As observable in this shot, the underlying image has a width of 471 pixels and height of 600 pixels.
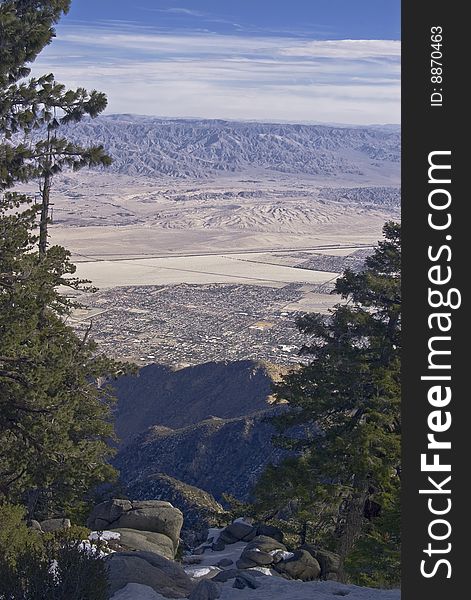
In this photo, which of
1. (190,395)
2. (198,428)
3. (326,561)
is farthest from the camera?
(190,395)

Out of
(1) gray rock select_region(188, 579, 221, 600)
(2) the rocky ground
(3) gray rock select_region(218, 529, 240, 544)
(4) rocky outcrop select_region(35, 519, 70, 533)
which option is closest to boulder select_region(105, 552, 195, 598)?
(2) the rocky ground

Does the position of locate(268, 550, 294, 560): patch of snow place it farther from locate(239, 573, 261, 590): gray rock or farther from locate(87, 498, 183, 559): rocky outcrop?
locate(239, 573, 261, 590): gray rock

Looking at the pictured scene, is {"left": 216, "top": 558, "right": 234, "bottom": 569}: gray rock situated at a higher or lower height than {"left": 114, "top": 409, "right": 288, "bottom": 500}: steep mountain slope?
higher

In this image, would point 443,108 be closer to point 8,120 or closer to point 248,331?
point 8,120

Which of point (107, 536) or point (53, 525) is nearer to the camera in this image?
point (107, 536)

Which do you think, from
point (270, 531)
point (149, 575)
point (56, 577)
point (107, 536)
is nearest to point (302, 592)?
point (149, 575)

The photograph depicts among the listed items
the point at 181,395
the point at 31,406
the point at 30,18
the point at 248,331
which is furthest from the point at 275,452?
the point at 248,331

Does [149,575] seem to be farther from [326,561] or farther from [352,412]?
[352,412]
